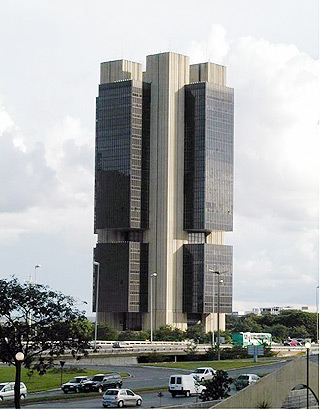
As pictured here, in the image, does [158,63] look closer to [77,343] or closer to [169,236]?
[169,236]

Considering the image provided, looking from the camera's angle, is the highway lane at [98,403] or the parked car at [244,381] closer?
the highway lane at [98,403]

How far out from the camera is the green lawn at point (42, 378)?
254ft

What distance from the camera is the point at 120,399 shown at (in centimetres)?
6391

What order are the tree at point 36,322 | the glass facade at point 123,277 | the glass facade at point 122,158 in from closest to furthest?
the tree at point 36,322 < the glass facade at point 123,277 < the glass facade at point 122,158

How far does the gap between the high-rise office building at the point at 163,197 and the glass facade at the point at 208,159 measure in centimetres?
19

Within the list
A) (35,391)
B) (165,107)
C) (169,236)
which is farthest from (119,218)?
(35,391)

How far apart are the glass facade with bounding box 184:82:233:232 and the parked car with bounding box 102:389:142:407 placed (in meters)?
123

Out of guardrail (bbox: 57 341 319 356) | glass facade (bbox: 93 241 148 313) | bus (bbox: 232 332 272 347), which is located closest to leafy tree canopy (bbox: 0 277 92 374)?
guardrail (bbox: 57 341 319 356)

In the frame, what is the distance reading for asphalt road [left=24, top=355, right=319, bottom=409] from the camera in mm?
65062

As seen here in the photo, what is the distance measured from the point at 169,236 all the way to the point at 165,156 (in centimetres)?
1516

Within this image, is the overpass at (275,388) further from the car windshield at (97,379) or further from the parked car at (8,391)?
the car windshield at (97,379)

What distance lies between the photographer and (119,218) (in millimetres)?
189375

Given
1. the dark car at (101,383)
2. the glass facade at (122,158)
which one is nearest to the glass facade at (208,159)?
the glass facade at (122,158)

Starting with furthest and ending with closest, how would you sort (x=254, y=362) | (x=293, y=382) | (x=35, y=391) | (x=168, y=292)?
(x=168, y=292)
(x=254, y=362)
(x=35, y=391)
(x=293, y=382)
